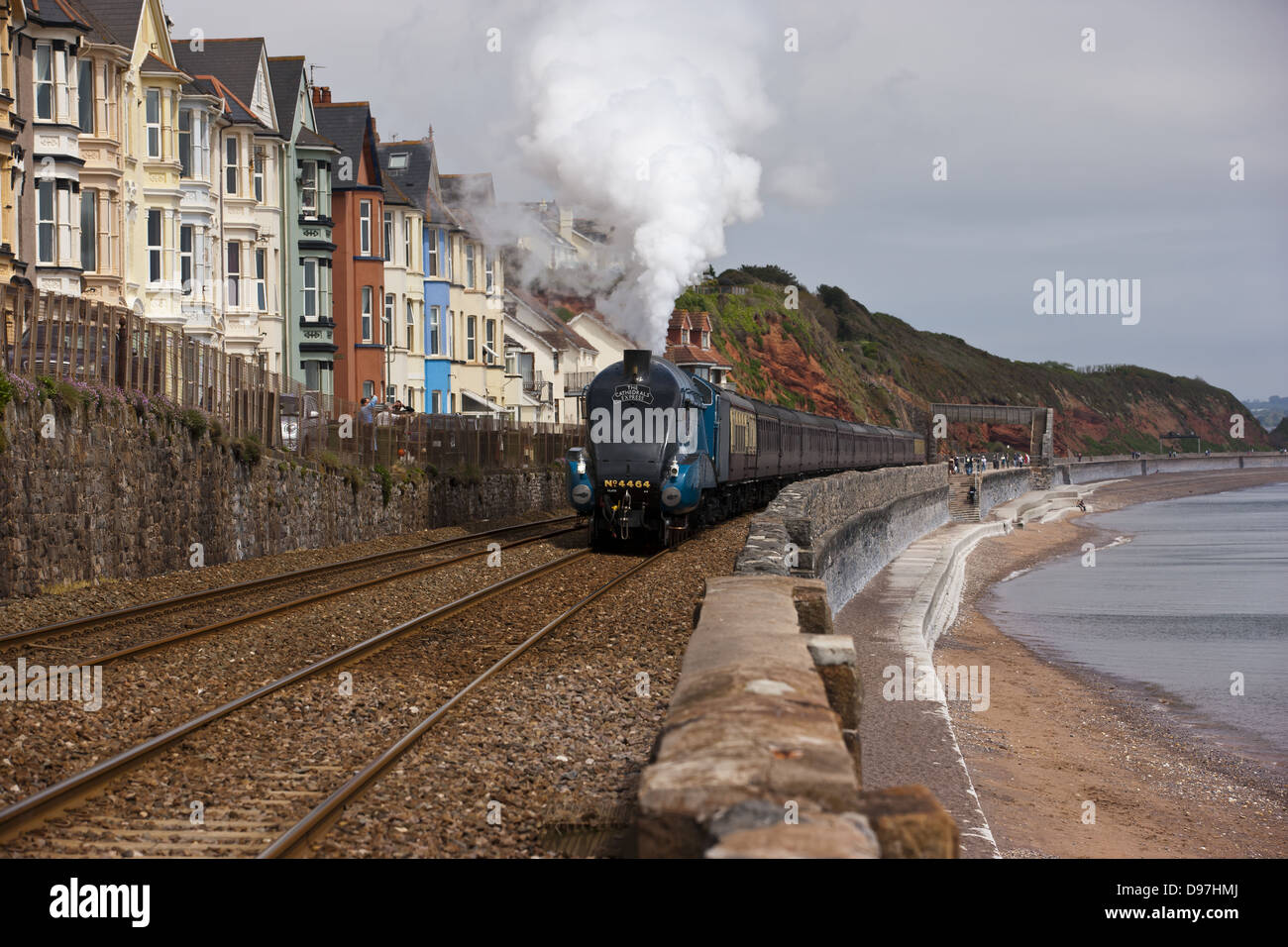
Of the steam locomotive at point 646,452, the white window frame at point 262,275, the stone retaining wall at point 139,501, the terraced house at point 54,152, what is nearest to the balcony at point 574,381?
the white window frame at point 262,275

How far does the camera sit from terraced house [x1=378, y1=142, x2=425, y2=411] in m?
52.4

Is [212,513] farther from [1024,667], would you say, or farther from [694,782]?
[694,782]

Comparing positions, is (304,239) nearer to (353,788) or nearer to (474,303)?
(474,303)

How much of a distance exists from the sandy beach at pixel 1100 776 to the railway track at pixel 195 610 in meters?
8.04

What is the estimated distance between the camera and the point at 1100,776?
17.8m

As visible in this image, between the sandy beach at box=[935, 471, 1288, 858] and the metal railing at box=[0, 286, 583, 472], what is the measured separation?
13070 millimetres

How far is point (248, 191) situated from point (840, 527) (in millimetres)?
21964

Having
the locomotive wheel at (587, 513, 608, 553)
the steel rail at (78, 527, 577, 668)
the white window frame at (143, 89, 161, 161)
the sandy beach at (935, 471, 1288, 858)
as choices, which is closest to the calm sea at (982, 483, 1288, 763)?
the sandy beach at (935, 471, 1288, 858)

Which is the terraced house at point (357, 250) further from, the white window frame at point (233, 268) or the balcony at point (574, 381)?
the balcony at point (574, 381)

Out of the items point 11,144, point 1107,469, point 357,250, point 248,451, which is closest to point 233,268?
point 357,250

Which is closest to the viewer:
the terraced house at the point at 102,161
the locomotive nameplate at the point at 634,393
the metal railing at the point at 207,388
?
the metal railing at the point at 207,388

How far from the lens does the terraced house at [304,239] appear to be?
4450 cm

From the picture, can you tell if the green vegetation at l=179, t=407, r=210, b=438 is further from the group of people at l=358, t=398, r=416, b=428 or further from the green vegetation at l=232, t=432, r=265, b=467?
the group of people at l=358, t=398, r=416, b=428
